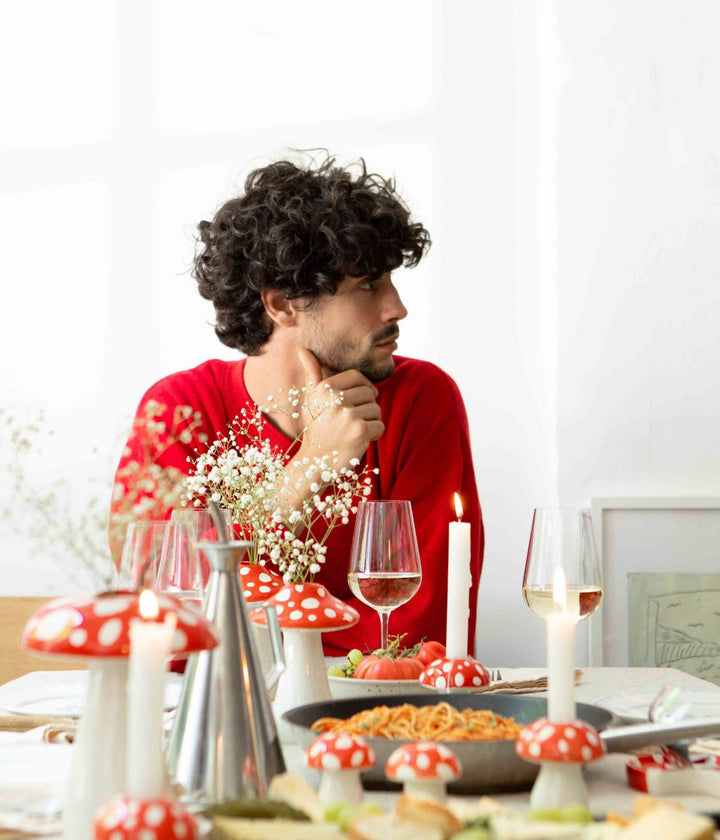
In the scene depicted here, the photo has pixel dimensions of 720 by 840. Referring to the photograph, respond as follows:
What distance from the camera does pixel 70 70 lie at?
2752 millimetres

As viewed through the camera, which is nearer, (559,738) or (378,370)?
(559,738)

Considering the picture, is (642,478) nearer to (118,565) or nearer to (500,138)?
(500,138)

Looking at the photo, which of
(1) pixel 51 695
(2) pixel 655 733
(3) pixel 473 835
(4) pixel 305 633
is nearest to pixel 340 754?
(3) pixel 473 835

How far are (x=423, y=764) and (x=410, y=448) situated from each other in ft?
5.31

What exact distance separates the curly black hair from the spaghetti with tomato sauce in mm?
1535

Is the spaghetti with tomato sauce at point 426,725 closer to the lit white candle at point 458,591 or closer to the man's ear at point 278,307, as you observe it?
the lit white candle at point 458,591

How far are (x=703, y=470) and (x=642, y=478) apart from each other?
0.46 feet

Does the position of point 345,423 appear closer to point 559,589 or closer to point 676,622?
point 676,622

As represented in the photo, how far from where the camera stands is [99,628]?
0.64 m

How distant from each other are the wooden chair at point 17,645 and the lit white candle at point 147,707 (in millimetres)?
1893

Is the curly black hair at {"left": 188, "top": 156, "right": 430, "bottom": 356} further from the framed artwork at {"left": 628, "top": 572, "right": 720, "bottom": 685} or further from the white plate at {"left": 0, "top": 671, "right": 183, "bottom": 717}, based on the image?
the white plate at {"left": 0, "top": 671, "right": 183, "bottom": 717}

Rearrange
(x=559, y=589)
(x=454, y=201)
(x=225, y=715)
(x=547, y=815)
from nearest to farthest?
1. (x=547, y=815)
2. (x=225, y=715)
3. (x=559, y=589)
4. (x=454, y=201)

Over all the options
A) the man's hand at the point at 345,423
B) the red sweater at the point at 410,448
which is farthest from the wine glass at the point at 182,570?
the red sweater at the point at 410,448

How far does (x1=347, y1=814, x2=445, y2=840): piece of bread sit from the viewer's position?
59 cm
